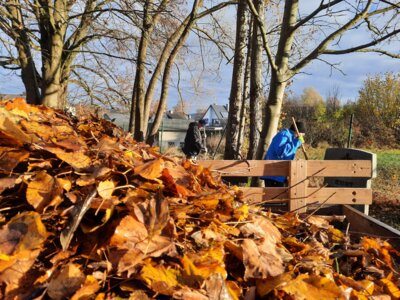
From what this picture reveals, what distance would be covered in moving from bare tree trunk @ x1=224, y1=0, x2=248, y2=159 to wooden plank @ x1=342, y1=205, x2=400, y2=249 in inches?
173

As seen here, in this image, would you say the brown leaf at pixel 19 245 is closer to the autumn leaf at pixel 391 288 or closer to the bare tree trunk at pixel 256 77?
the autumn leaf at pixel 391 288

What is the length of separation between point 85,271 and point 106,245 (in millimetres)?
103

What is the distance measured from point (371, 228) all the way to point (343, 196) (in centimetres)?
92

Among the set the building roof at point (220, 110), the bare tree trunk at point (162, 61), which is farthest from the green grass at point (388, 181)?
the building roof at point (220, 110)

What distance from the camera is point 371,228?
2637mm

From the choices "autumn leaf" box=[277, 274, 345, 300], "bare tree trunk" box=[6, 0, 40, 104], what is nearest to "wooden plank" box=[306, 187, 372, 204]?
"autumn leaf" box=[277, 274, 345, 300]

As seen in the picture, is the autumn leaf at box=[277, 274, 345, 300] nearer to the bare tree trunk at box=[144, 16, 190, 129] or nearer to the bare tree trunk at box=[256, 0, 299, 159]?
the bare tree trunk at box=[256, 0, 299, 159]

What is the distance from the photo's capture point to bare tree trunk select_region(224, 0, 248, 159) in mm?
7648

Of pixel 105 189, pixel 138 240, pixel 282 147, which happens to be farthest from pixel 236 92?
pixel 138 240

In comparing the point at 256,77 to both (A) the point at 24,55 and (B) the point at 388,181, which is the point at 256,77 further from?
(B) the point at 388,181

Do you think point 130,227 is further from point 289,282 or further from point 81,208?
point 289,282

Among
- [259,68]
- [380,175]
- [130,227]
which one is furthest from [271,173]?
[380,175]

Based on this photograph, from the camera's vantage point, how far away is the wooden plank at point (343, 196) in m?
3.52

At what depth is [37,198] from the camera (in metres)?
1.42
